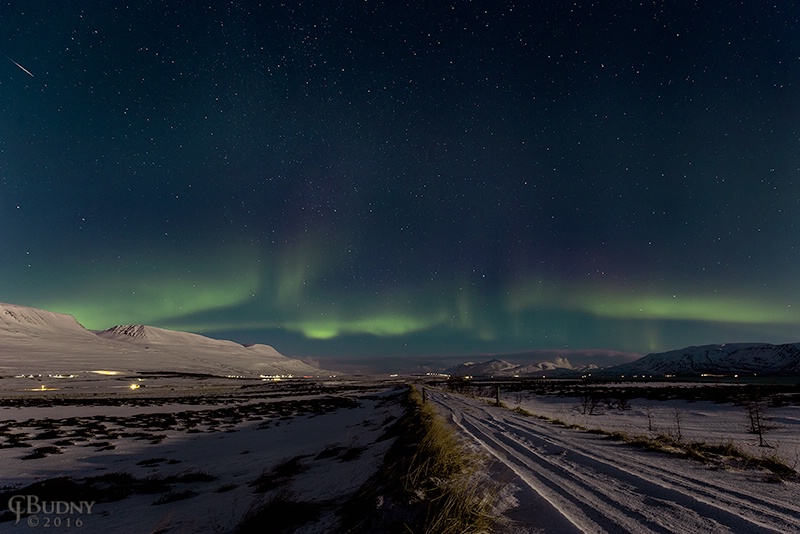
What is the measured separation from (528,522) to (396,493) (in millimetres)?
1516

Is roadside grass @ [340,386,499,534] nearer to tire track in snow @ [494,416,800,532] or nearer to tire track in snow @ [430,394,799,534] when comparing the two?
tire track in snow @ [430,394,799,534]

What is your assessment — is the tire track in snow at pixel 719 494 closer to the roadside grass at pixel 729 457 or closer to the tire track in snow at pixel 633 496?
the tire track in snow at pixel 633 496

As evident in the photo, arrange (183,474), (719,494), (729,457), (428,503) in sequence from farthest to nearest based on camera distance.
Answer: (183,474), (729,457), (719,494), (428,503)

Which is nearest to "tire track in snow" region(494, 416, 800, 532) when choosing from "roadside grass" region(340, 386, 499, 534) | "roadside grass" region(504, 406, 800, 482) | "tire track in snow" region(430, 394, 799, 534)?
"tire track in snow" region(430, 394, 799, 534)

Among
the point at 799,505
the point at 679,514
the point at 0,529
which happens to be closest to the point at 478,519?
the point at 679,514

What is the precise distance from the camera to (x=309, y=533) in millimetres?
5004

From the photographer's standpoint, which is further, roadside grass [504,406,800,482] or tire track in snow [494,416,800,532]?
roadside grass [504,406,800,482]

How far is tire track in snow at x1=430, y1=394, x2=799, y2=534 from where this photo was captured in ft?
12.1

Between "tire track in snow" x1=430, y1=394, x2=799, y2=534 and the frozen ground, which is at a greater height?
"tire track in snow" x1=430, y1=394, x2=799, y2=534

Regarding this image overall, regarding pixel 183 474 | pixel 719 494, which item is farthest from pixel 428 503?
pixel 183 474

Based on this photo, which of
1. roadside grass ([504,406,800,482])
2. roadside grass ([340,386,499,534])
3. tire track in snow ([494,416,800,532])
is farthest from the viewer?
roadside grass ([504,406,800,482])

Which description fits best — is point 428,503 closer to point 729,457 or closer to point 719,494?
point 719,494

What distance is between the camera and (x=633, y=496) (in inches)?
181

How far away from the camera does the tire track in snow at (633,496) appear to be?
3.68 m
